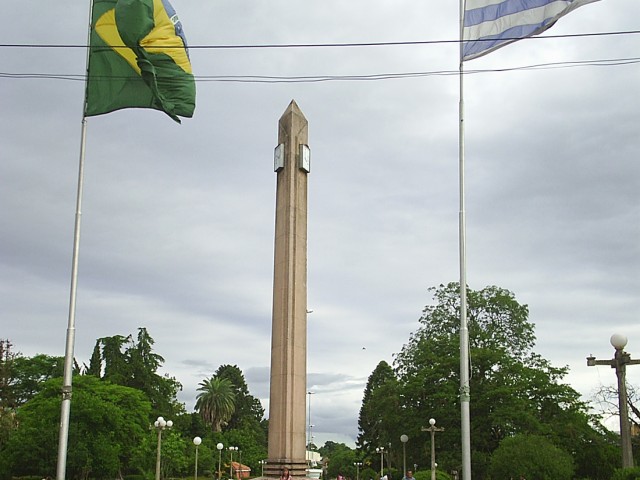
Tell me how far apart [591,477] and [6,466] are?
35.6 meters

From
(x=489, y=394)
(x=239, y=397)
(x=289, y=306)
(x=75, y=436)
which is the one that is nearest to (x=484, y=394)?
(x=489, y=394)

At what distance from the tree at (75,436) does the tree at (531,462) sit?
998 inches

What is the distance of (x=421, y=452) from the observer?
49.3 m

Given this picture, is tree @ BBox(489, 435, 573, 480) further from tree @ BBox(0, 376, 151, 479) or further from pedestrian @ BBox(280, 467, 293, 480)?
tree @ BBox(0, 376, 151, 479)

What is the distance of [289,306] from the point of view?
94.3ft

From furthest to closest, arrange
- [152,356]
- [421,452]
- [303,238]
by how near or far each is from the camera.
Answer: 1. [152,356]
2. [421,452]
3. [303,238]

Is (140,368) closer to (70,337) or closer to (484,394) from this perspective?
(484,394)

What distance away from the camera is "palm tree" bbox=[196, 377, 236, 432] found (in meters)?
106

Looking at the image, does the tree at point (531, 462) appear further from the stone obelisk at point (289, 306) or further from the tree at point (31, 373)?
the tree at point (31, 373)

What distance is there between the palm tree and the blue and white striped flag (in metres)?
94.9

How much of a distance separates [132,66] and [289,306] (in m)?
12.2

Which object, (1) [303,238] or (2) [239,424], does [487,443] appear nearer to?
(1) [303,238]

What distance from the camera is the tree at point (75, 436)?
151 feet

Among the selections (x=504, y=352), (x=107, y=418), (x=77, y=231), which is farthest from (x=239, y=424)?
(x=77, y=231)
